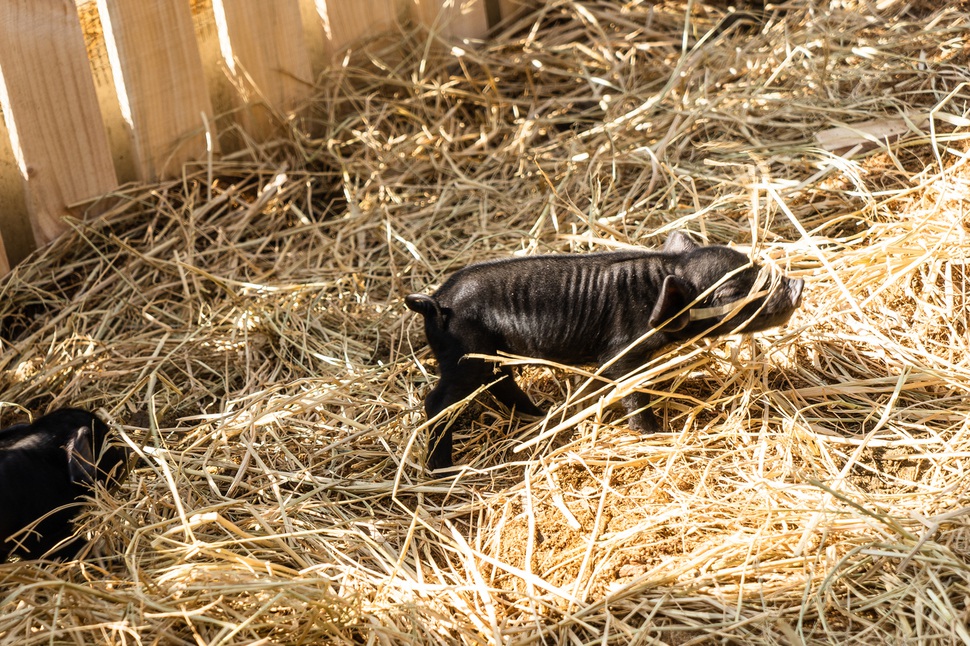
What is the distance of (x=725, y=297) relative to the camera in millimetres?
3934

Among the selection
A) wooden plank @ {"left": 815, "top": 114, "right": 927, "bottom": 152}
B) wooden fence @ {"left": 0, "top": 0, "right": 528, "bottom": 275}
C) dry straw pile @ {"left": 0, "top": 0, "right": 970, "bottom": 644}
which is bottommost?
dry straw pile @ {"left": 0, "top": 0, "right": 970, "bottom": 644}

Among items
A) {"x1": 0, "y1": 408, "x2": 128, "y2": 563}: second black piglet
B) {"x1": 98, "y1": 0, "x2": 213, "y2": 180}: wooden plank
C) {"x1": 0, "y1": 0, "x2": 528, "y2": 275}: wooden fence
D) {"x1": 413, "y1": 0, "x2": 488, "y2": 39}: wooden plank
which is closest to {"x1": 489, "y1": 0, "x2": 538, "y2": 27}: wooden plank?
{"x1": 413, "y1": 0, "x2": 488, "y2": 39}: wooden plank

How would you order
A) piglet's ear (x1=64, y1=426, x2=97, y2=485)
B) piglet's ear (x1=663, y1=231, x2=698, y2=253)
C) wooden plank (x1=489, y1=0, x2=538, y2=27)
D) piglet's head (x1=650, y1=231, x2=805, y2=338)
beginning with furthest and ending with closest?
wooden plank (x1=489, y1=0, x2=538, y2=27) < piglet's ear (x1=663, y1=231, x2=698, y2=253) < piglet's head (x1=650, y1=231, x2=805, y2=338) < piglet's ear (x1=64, y1=426, x2=97, y2=485)

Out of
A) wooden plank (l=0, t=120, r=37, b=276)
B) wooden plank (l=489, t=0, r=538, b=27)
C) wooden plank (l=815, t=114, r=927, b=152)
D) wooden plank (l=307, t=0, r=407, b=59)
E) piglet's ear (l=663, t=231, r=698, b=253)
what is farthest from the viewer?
wooden plank (l=489, t=0, r=538, b=27)

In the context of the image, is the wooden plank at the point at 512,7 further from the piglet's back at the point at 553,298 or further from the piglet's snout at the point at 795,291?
the piglet's snout at the point at 795,291

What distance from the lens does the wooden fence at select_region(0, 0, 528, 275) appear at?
16.0ft

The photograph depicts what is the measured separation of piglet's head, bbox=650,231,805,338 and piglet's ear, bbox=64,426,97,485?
2220 mm

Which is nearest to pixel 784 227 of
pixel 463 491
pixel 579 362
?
pixel 579 362

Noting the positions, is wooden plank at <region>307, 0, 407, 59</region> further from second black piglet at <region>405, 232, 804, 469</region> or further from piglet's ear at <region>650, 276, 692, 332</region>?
piglet's ear at <region>650, 276, 692, 332</region>

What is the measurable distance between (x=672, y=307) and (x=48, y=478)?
8.02 feet

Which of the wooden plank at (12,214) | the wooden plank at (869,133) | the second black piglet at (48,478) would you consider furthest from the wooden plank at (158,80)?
the wooden plank at (869,133)

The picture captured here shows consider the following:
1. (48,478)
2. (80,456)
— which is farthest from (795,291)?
(48,478)

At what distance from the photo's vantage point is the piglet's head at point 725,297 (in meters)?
3.86

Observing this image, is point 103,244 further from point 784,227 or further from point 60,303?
point 784,227
